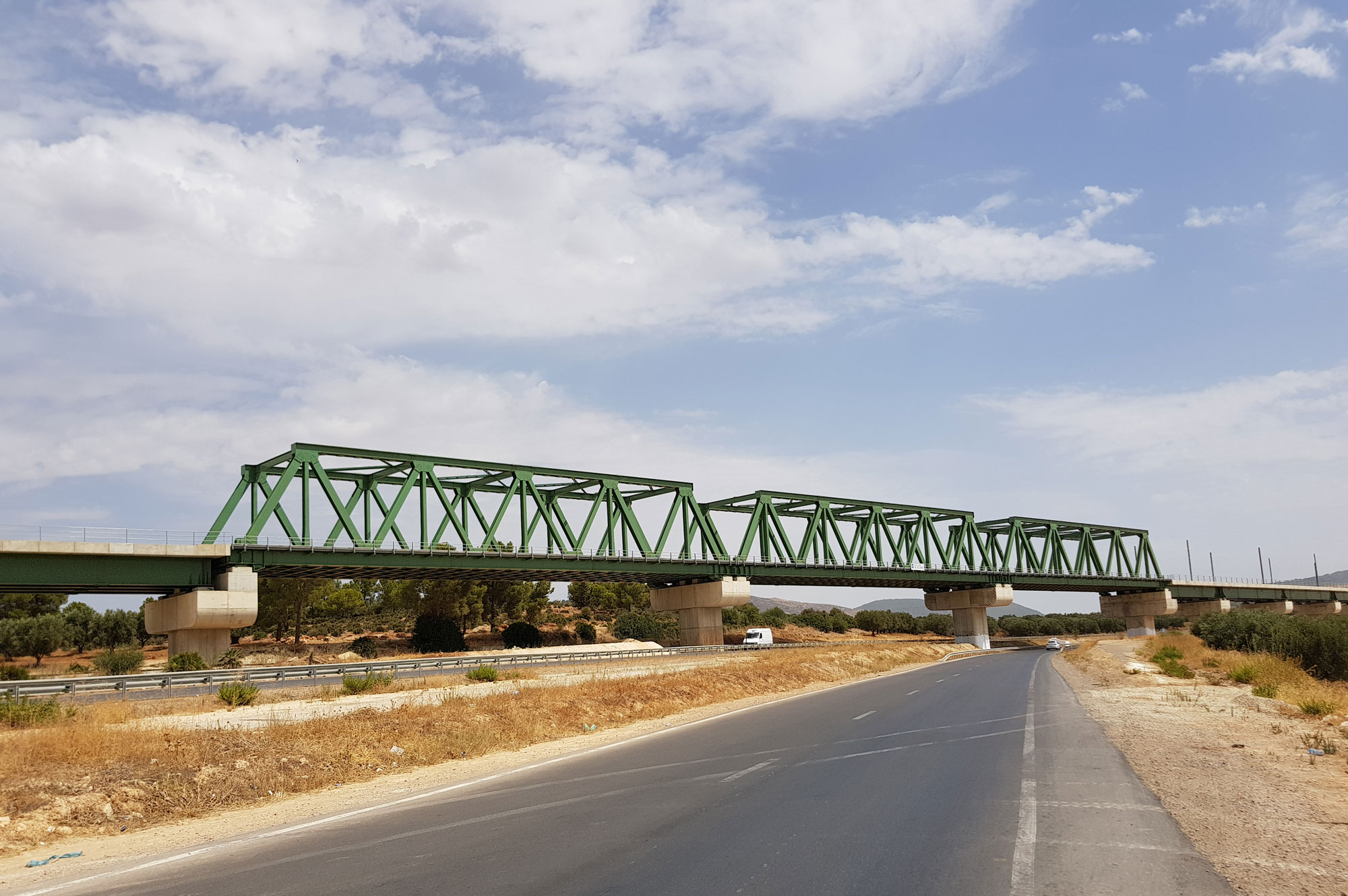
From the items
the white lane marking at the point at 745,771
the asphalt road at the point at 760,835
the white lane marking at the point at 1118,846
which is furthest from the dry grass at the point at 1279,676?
the white lane marking at the point at 1118,846

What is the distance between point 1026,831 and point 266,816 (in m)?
9.77

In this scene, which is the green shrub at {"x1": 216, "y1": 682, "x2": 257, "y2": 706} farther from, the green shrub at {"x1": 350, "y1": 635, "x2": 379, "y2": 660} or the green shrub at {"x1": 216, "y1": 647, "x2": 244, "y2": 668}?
the green shrub at {"x1": 350, "y1": 635, "x2": 379, "y2": 660}

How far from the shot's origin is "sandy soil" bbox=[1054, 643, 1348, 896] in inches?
305

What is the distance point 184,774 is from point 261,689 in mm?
21634

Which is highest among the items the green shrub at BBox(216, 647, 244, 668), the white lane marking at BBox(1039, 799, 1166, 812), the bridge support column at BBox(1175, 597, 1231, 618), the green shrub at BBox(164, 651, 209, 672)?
the white lane marking at BBox(1039, 799, 1166, 812)

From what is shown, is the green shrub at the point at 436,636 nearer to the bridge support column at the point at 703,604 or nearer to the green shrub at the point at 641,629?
the bridge support column at the point at 703,604

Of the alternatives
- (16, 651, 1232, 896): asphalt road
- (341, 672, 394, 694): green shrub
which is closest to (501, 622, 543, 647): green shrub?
(341, 672, 394, 694): green shrub

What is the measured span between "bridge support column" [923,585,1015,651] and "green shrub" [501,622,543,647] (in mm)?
48755

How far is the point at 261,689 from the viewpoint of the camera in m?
33.3

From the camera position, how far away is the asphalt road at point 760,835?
25.1 feet

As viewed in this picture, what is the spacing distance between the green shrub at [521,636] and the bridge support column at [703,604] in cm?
1229

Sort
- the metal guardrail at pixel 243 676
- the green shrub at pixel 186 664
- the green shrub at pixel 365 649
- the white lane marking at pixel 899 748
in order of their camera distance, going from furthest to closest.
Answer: the green shrub at pixel 365 649, the green shrub at pixel 186 664, the metal guardrail at pixel 243 676, the white lane marking at pixel 899 748

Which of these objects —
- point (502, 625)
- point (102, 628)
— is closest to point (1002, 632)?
point (502, 625)

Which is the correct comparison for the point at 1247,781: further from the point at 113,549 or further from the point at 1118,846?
the point at 113,549
